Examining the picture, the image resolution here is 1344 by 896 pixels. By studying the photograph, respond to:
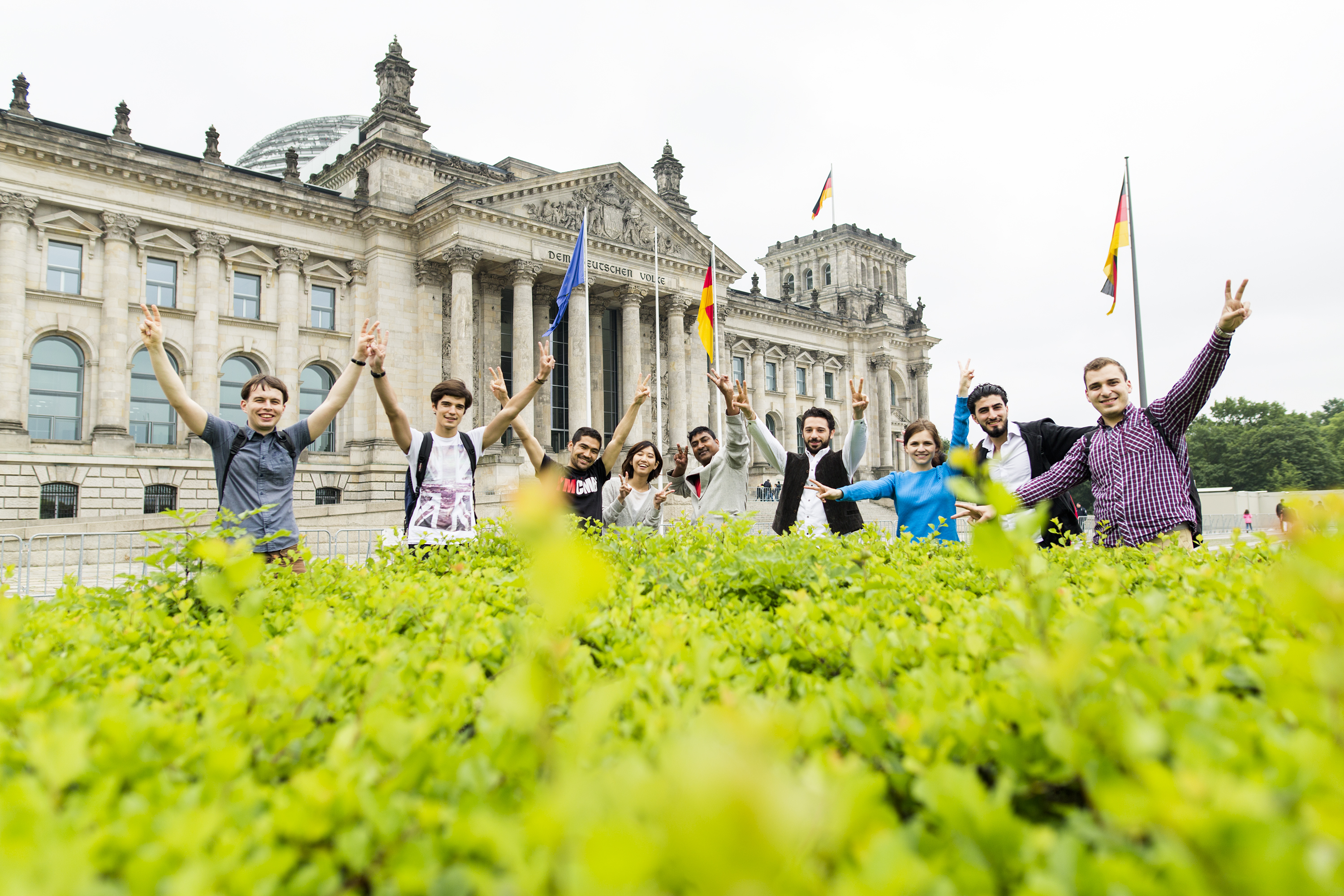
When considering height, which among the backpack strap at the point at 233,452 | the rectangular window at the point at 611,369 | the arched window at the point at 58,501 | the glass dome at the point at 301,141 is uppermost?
the glass dome at the point at 301,141

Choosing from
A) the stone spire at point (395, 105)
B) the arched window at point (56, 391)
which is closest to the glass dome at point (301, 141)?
the stone spire at point (395, 105)

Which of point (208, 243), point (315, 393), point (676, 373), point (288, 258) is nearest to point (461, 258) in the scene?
point (288, 258)

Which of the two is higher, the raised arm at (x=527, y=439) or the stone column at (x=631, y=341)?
the stone column at (x=631, y=341)

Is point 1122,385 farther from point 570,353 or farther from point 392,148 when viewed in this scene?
point 392,148

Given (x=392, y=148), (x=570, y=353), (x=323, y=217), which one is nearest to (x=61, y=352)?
(x=323, y=217)

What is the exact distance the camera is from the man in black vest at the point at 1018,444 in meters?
6.72

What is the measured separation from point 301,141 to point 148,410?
32075 millimetres

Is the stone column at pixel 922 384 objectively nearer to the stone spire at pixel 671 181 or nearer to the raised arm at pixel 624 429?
the stone spire at pixel 671 181

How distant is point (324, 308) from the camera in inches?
1268

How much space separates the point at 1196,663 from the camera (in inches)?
65.7

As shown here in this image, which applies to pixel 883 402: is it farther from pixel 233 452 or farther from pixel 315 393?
pixel 233 452

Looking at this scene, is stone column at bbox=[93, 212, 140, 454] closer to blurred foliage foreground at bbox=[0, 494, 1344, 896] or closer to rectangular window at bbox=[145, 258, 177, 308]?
rectangular window at bbox=[145, 258, 177, 308]

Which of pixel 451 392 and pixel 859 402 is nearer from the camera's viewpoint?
pixel 451 392

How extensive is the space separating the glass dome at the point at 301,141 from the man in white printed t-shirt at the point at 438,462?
50897 millimetres
